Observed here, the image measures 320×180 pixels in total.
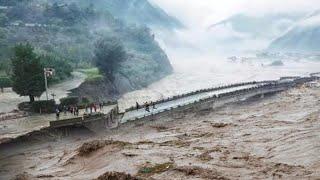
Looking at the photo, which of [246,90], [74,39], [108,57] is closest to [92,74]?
[108,57]

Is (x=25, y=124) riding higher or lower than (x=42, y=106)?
lower

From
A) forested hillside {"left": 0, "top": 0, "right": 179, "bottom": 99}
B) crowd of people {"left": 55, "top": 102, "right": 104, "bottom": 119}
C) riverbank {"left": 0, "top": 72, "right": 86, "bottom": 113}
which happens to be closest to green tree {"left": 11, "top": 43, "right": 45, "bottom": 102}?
riverbank {"left": 0, "top": 72, "right": 86, "bottom": 113}

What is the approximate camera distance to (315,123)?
5331 cm

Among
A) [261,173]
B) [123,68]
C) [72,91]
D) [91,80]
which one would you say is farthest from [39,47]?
[261,173]

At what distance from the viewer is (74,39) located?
142 m

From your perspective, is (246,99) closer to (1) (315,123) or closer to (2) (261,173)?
(1) (315,123)

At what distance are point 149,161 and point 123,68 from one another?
77.7 meters

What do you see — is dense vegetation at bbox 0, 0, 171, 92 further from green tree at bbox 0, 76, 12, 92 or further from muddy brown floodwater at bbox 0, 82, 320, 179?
muddy brown floodwater at bbox 0, 82, 320, 179

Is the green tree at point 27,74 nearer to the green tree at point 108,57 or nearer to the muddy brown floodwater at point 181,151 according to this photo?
the muddy brown floodwater at point 181,151

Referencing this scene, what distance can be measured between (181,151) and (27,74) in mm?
27748

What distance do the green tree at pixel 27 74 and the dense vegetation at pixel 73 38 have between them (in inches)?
974

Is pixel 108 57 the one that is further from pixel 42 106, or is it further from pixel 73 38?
pixel 73 38

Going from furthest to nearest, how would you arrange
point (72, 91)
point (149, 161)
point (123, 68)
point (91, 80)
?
point (123, 68) → point (91, 80) → point (72, 91) → point (149, 161)

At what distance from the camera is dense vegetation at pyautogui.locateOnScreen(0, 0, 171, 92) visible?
10912cm
